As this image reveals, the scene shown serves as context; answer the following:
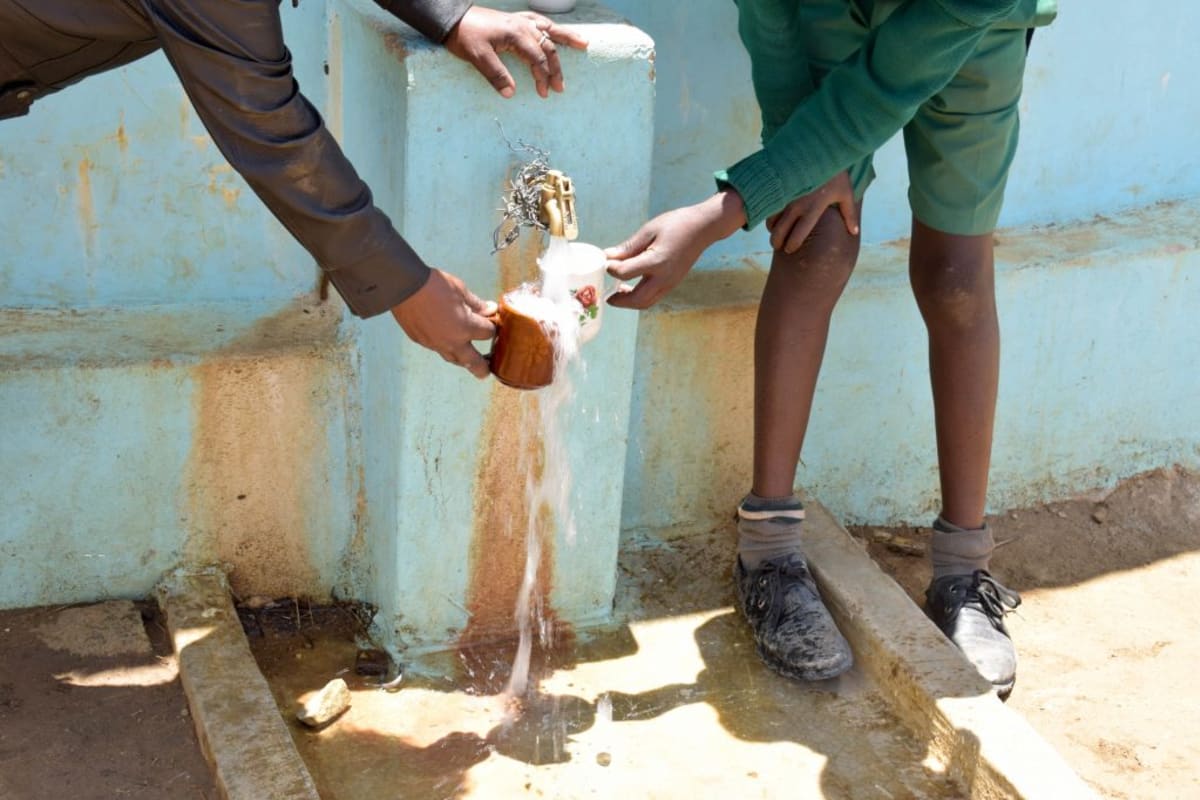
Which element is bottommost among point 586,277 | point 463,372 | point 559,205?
point 463,372

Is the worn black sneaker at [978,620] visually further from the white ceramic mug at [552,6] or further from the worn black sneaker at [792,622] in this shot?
the white ceramic mug at [552,6]

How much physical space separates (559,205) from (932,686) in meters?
1.22

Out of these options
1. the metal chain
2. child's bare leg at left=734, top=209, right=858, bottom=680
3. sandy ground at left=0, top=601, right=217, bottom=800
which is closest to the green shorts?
child's bare leg at left=734, top=209, right=858, bottom=680

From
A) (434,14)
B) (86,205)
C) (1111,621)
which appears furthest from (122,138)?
(1111,621)

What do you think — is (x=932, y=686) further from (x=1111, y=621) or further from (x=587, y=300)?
(x=587, y=300)

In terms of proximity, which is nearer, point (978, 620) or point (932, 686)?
point (932, 686)

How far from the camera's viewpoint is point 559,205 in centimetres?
262

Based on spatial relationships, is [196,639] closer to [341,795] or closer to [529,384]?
[341,795]

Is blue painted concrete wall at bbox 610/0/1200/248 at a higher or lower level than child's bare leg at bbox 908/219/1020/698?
higher

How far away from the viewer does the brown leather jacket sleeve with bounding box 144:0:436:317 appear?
214cm

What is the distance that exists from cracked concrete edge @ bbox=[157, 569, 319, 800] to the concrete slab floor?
0.45ft

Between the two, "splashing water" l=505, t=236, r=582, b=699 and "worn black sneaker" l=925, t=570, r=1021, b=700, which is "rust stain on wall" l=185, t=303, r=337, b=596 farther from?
"worn black sneaker" l=925, t=570, r=1021, b=700

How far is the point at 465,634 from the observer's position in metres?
3.18

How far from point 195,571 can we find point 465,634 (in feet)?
1.98
